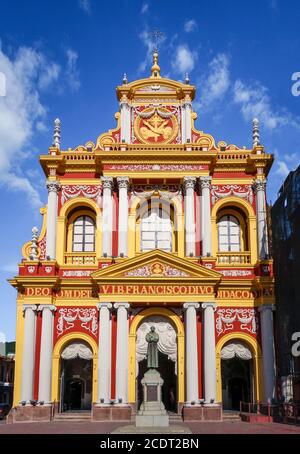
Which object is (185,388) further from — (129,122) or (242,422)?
(129,122)

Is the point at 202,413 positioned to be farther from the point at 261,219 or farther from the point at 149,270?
the point at 261,219

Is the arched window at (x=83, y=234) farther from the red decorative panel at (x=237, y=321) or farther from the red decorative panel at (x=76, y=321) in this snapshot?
the red decorative panel at (x=237, y=321)

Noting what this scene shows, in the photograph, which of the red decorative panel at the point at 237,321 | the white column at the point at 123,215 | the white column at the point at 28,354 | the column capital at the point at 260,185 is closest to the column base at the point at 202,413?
the red decorative panel at the point at 237,321

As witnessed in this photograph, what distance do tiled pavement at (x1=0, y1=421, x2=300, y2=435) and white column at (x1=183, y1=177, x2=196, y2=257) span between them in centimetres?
829

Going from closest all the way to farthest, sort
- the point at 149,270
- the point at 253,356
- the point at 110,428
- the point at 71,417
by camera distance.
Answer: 1. the point at 110,428
2. the point at 71,417
3. the point at 149,270
4. the point at 253,356

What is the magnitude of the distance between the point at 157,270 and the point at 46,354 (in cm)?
630

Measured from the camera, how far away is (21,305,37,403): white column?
26641mm

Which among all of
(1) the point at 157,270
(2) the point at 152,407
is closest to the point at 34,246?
(1) the point at 157,270

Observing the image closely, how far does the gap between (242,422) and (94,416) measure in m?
6.39

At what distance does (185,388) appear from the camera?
27.0m

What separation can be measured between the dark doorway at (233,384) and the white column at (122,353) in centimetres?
630

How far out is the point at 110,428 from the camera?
2256 cm
